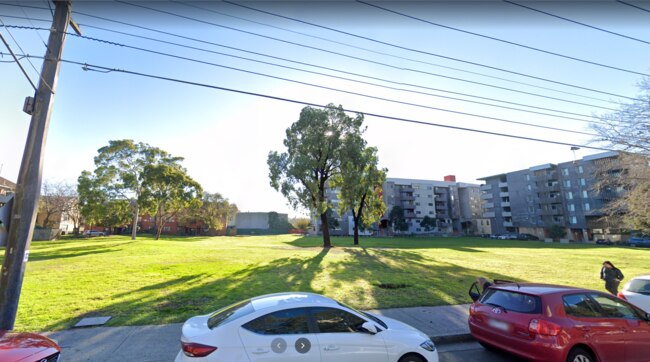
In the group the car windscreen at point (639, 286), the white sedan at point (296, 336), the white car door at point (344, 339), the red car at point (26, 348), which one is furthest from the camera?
the car windscreen at point (639, 286)

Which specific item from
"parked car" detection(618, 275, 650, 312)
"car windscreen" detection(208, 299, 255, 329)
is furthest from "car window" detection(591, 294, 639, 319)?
"car windscreen" detection(208, 299, 255, 329)

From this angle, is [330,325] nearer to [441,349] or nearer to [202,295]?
[441,349]

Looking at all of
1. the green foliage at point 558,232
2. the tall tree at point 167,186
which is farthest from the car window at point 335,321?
the green foliage at point 558,232

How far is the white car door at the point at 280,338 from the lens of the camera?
3635 millimetres

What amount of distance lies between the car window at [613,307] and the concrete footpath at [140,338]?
8.31 ft

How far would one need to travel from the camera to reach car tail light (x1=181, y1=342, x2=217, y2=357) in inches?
137

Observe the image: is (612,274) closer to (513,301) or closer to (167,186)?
(513,301)

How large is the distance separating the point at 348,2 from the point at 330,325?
21.3 feet

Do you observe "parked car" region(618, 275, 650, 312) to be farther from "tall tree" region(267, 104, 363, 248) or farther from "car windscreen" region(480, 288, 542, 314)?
"tall tree" region(267, 104, 363, 248)

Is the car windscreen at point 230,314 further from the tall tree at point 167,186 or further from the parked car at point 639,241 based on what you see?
the parked car at point 639,241

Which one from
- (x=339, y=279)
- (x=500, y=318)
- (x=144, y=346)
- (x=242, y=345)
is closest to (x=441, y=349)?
(x=500, y=318)

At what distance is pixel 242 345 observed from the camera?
359 centimetres

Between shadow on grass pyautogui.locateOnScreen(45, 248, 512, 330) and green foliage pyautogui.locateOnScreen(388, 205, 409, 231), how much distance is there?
61.0m

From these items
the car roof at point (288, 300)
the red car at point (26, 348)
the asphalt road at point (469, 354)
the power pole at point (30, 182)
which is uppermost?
the power pole at point (30, 182)
